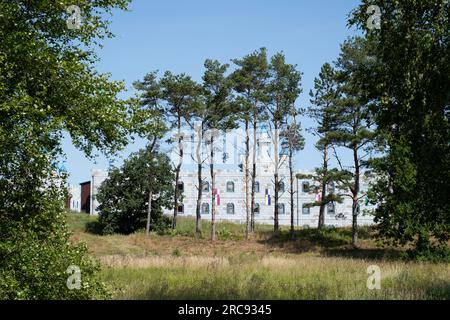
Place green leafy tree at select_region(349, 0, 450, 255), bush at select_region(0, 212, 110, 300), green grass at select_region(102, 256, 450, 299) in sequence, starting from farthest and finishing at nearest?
1. green grass at select_region(102, 256, 450, 299)
2. green leafy tree at select_region(349, 0, 450, 255)
3. bush at select_region(0, 212, 110, 300)

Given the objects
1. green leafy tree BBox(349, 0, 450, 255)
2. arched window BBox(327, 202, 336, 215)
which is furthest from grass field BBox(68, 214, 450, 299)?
arched window BBox(327, 202, 336, 215)

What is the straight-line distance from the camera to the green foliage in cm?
5766

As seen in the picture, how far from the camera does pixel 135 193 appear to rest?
5819 centimetres

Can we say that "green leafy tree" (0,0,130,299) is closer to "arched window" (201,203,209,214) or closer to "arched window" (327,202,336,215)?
"arched window" (201,203,209,214)

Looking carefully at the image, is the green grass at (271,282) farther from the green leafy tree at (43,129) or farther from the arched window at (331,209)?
the arched window at (331,209)

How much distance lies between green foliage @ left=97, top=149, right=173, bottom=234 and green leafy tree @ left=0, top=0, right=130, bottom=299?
144ft

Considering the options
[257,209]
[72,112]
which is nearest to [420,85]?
[72,112]

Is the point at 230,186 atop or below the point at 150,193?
atop

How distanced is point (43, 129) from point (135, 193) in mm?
47294

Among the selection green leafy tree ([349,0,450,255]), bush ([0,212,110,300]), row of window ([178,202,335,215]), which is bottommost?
bush ([0,212,110,300])

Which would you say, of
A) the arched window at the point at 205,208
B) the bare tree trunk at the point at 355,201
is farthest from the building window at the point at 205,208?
the bare tree trunk at the point at 355,201

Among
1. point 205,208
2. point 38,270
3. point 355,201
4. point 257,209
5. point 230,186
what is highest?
point 230,186

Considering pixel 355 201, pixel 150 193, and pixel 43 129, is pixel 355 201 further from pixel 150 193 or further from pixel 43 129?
pixel 43 129

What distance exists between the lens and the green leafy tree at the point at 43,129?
1144 centimetres
